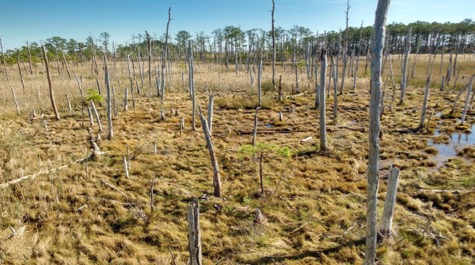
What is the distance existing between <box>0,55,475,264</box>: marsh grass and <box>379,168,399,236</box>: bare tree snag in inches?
10.4

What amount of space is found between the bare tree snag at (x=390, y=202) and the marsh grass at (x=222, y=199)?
26 cm

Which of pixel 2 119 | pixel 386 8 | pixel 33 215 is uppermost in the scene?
pixel 386 8

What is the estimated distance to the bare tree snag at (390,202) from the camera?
6105mm

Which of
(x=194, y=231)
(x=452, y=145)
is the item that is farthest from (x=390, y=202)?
(x=452, y=145)

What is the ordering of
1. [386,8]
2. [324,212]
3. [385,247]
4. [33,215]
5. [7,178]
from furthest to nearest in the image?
1. [7,178]
2. [324,212]
3. [33,215]
4. [385,247]
5. [386,8]

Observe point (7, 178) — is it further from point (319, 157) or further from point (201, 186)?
point (319, 157)

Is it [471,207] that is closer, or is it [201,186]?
[471,207]

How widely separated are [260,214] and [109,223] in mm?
3608

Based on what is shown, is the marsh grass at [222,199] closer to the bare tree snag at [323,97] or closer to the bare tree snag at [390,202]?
the bare tree snag at [390,202]

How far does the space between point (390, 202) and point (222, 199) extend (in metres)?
4.16

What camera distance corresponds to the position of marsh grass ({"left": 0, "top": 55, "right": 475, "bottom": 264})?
5.83 metres

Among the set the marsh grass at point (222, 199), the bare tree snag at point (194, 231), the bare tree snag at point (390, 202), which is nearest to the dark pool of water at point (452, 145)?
the marsh grass at point (222, 199)

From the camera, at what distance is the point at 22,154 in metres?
9.84

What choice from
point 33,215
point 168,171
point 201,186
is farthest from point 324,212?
point 33,215
